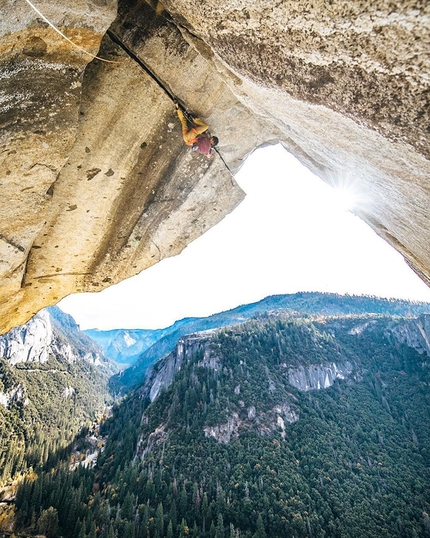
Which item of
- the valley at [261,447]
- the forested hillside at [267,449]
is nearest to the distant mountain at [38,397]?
the valley at [261,447]

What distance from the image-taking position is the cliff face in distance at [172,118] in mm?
1922

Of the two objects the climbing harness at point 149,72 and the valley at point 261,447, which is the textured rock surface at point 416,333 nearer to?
the valley at point 261,447

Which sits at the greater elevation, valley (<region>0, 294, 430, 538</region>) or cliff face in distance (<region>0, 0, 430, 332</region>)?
cliff face in distance (<region>0, 0, 430, 332</region>)

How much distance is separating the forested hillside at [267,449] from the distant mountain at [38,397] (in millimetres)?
16602

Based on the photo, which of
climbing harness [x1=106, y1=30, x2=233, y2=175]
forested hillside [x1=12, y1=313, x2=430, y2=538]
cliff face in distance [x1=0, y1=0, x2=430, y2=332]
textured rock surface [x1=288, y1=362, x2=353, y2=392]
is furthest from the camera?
textured rock surface [x1=288, y1=362, x2=353, y2=392]

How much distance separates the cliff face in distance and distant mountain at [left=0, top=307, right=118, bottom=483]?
3840 inches

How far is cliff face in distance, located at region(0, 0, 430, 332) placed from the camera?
6.31 ft

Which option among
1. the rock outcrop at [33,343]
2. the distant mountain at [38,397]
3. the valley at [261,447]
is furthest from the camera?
the rock outcrop at [33,343]

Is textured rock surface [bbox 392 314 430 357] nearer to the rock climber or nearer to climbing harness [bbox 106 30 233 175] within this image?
the rock climber

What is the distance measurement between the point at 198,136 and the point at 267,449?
3801 inches

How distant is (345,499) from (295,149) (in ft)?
299

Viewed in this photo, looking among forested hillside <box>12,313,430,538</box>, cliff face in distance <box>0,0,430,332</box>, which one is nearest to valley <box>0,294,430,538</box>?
forested hillside <box>12,313,430,538</box>

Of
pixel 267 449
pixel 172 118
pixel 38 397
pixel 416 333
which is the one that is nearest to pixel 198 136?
pixel 172 118

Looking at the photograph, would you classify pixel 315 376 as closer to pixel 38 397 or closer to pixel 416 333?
pixel 416 333
